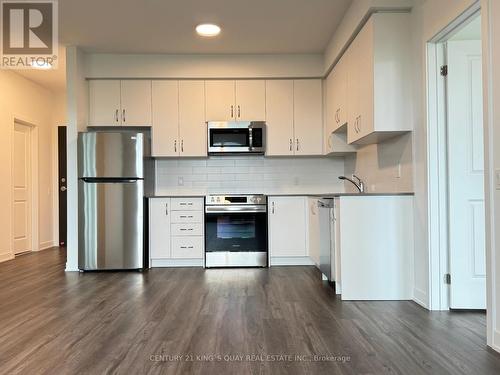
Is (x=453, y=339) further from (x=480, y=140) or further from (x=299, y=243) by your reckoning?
(x=299, y=243)

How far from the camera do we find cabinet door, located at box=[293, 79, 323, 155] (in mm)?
5094

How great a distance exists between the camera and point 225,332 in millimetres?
2479

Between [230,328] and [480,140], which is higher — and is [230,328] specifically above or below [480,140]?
below

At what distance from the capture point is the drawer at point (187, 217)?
15.8 ft

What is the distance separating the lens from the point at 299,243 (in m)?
4.81

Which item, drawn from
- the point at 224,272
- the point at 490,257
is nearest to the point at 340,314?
the point at 490,257

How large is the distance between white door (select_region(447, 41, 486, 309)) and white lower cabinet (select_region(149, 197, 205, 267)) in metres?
2.82

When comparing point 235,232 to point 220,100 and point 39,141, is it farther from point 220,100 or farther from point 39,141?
point 39,141

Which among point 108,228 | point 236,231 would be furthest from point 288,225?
point 108,228

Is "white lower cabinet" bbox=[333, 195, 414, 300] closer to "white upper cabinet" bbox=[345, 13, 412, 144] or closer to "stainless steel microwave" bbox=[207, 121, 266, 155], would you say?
"white upper cabinet" bbox=[345, 13, 412, 144]

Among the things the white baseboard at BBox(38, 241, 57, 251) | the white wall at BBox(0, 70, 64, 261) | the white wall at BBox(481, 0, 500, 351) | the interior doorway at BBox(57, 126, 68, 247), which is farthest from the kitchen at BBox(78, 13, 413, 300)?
the white baseboard at BBox(38, 241, 57, 251)

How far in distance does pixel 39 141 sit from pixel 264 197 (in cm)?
399

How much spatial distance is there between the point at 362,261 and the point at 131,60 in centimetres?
360

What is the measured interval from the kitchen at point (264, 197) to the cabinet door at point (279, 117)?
0.06ft
